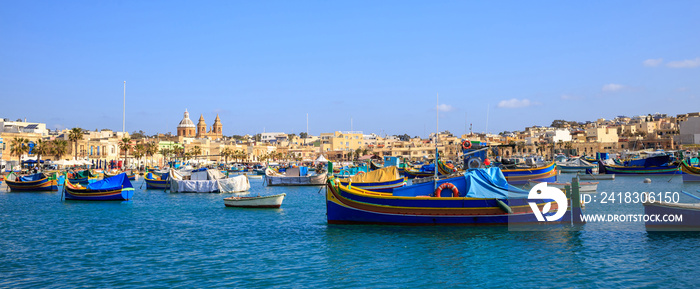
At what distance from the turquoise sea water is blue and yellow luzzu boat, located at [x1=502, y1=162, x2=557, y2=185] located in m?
30.5

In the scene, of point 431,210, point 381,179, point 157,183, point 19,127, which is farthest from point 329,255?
point 19,127

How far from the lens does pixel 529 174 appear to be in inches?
2245

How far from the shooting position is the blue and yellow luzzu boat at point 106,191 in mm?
44500

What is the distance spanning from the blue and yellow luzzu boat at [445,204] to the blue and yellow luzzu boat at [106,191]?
2346 centimetres

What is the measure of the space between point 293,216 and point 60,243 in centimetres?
1306

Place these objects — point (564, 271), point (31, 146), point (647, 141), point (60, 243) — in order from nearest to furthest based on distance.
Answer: point (564, 271)
point (60, 243)
point (31, 146)
point (647, 141)

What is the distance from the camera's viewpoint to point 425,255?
20.9m

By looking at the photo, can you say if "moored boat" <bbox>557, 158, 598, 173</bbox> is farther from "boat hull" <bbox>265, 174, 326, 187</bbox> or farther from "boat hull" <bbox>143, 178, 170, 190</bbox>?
"boat hull" <bbox>143, 178, 170, 190</bbox>

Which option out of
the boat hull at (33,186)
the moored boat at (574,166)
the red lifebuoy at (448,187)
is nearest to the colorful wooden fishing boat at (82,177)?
the boat hull at (33,186)

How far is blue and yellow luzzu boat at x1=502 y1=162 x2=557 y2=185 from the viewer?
56.8 meters

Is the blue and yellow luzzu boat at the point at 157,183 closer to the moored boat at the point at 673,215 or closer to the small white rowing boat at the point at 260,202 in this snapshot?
the small white rowing boat at the point at 260,202

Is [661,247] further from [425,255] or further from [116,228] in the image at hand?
[116,228]

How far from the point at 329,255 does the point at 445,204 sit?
22.3 feet

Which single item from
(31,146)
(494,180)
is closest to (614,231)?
(494,180)
